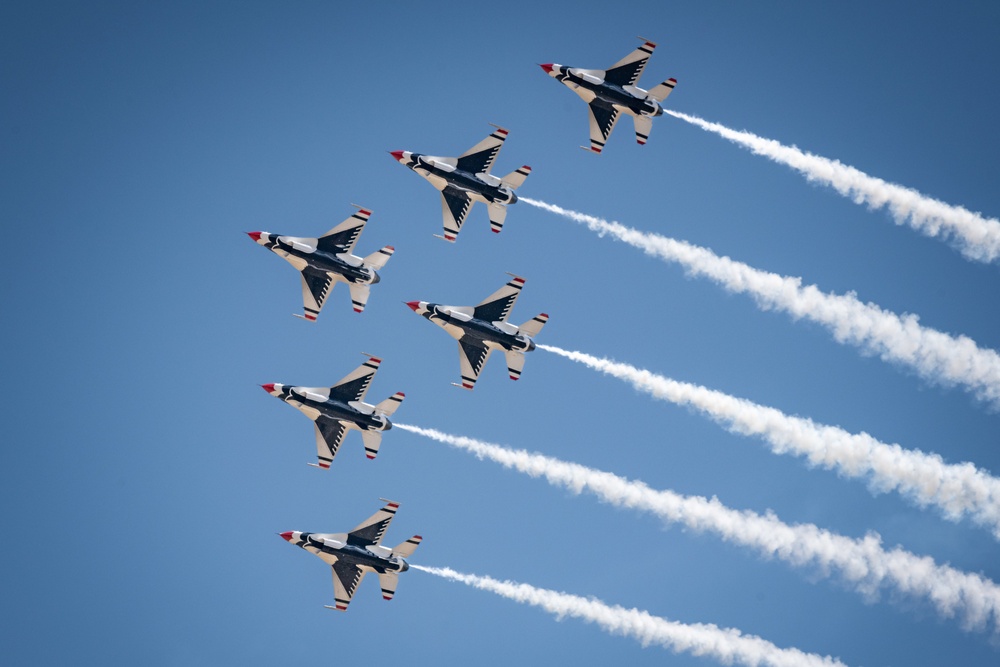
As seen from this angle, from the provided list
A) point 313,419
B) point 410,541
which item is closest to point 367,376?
point 313,419

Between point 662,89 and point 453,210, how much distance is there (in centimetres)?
1502

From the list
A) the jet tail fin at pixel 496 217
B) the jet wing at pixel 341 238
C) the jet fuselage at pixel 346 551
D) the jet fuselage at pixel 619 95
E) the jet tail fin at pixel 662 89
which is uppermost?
the jet tail fin at pixel 662 89

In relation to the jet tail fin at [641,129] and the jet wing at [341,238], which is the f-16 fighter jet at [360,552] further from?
the jet tail fin at [641,129]

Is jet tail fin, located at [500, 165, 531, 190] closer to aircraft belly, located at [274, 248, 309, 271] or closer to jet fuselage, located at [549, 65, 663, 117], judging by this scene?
jet fuselage, located at [549, 65, 663, 117]

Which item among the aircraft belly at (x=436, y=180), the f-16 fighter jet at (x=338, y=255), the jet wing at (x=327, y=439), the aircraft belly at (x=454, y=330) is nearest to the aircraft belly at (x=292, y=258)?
the f-16 fighter jet at (x=338, y=255)

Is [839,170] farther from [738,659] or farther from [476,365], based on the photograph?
[738,659]

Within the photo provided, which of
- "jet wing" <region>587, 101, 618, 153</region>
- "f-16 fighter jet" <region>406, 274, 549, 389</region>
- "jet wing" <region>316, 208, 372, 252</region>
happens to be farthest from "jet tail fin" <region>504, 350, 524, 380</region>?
"jet wing" <region>587, 101, 618, 153</region>

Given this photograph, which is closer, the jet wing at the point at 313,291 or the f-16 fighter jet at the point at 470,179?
the f-16 fighter jet at the point at 470,179

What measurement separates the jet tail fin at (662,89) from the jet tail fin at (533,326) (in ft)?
50.5

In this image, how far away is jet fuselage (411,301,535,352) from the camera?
76000 millimetres

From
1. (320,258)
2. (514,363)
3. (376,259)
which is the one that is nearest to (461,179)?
(376,259)

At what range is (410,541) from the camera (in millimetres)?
76875

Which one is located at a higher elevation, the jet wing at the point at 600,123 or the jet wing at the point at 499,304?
the jet wing at the point at 600,123

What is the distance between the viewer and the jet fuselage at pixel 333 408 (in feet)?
252
